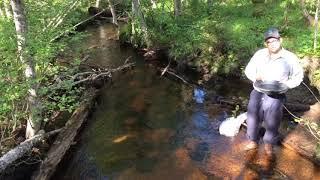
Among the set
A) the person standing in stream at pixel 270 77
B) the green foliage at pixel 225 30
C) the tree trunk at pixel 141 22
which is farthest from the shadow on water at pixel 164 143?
the tree trunk at pixel 141 22

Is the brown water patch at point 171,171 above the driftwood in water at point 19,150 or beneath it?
beneath

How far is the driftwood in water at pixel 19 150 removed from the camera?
760 centimetres

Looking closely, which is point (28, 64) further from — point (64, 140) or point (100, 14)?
point (100, 14)

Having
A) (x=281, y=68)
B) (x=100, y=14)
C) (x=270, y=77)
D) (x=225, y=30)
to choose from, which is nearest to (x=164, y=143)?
(x=270, y=77)

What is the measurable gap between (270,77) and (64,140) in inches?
202

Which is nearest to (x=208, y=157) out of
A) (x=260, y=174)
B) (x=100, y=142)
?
(x=260, y=174)

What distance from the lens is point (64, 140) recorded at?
9492 millimetres

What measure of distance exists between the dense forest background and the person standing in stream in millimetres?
3988

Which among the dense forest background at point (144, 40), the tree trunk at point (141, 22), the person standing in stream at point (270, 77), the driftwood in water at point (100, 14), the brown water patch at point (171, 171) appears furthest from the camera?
the driftwood in water at point (100, 14)

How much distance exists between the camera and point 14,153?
26.1ft

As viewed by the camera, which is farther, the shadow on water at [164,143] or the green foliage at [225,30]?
the green foliage at [225,30]

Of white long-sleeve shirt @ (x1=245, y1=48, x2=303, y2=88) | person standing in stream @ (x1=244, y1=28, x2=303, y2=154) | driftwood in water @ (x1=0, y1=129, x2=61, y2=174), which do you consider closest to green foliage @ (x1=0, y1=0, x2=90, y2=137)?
driftwood in water @ (x1=0, y1=129, x2=61, y2=174)

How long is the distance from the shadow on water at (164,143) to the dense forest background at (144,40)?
117 centimetres

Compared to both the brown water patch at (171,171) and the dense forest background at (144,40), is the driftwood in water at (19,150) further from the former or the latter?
the brown water patch at (171,171)
